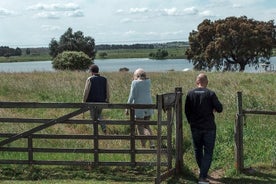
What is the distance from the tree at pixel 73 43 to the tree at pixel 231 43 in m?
30.5

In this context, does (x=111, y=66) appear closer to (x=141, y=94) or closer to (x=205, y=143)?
(x=141, y=94)

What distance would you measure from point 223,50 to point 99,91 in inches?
2119

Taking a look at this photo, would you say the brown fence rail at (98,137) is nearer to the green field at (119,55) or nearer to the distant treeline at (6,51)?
the distant treeline at (6,51)

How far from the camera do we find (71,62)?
57.9 m

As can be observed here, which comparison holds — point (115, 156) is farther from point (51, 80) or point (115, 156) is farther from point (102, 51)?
point (102, 51)

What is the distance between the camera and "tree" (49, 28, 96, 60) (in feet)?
309

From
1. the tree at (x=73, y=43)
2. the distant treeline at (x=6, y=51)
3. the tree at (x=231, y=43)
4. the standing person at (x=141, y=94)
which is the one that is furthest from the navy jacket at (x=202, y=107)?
the tree at (x=73, y=43)

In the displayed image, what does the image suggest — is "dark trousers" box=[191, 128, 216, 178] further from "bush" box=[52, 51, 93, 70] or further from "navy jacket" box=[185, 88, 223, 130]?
"bush" box=[52, 51, 93, 70]

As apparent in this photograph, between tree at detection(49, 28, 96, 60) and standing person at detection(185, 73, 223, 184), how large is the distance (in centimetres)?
8642

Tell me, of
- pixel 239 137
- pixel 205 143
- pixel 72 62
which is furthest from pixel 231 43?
pixel 205 143

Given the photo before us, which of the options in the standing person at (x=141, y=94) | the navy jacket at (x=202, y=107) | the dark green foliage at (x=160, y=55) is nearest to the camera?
the navy jacket at (x=202, y=107)

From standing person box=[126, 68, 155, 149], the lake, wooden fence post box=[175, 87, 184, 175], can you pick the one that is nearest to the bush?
the lake

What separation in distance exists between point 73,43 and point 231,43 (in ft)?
126

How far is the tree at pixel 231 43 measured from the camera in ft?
211
